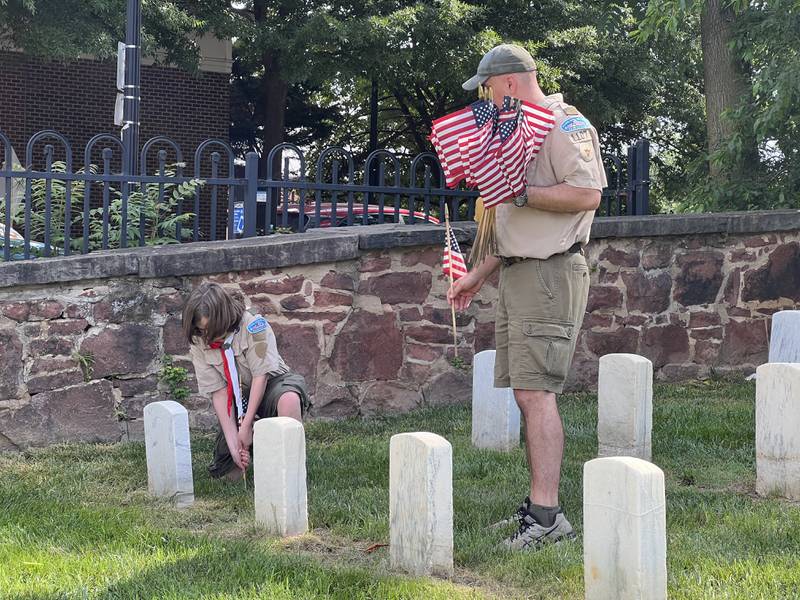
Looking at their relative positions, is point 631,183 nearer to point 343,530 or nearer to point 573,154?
point 573,154

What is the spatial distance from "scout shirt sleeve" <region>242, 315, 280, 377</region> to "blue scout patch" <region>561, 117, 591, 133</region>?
5.98ft

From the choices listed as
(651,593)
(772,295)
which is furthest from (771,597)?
(772,295)

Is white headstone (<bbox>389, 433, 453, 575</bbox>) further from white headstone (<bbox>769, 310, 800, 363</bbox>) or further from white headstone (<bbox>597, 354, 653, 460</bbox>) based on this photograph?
white headstone (<bbox>769, 310, 800, 363</bbox>)

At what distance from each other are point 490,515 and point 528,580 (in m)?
0.79

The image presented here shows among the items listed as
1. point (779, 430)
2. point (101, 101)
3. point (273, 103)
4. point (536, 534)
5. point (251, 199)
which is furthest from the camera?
point (273, 103)

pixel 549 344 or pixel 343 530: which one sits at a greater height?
pixel 549 344

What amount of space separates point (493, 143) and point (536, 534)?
1.48 meters

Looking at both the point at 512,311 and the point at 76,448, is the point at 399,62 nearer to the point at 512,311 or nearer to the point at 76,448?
the point at 76,448

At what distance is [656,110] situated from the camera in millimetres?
21594

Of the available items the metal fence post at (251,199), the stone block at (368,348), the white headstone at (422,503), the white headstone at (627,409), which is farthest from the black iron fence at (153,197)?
the white headstone at (422,503)

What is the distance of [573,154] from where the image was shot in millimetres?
3947

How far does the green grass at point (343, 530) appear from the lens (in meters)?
3.40

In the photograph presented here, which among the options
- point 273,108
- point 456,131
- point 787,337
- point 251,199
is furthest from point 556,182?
point 273,108

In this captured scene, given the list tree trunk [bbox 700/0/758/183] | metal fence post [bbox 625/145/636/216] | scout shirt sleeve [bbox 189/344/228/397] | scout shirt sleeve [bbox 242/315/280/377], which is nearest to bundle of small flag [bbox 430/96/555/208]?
scout shirt sleeve [bbox 242/315/280/377]
